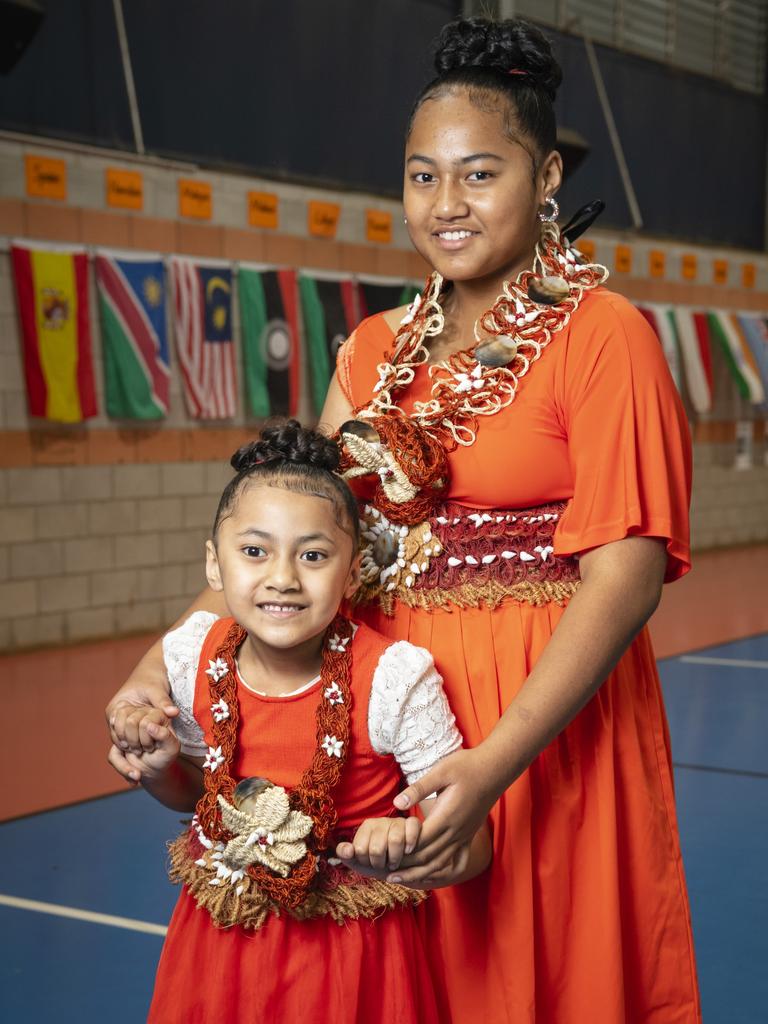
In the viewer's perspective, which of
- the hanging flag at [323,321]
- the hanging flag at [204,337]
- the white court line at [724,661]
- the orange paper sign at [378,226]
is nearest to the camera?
the white court line at [724,661]

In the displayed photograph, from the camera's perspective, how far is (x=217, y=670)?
4.68 ft

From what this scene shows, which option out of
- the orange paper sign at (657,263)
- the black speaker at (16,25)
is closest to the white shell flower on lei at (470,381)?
the black speaker at (16,25)

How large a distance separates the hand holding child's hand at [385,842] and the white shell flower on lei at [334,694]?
193 millimetres

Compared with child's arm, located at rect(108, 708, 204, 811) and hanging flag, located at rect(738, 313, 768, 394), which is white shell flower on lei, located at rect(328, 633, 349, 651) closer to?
child's arm, located at rect(108, 708, 204, 811)

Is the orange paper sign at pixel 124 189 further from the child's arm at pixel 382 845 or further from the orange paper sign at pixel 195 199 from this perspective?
the child's arm at pixel 382 845

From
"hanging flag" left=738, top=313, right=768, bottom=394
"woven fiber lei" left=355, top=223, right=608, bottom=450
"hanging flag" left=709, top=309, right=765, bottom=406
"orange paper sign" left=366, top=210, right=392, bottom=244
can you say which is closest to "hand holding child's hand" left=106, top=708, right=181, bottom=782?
"woven fiber lei" left=355, top=223, right=608, bottom=450

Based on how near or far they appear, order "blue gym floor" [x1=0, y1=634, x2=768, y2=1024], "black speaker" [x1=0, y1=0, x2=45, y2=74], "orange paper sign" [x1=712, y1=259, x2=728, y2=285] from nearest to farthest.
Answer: "blue gym floor" [x1=0, y1=634, x2=768, y2=1024], "black speaker" [x1=0, y1=0, x2=45, y2=74], "orange paper sign" [x1=712, y1=259, x2=728, y2=285]

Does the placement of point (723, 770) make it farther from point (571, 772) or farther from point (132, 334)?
point (132, 334)

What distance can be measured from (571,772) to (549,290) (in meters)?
0.56

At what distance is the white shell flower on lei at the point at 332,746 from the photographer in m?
1.35

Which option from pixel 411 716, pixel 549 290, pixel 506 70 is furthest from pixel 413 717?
pixel 506 70

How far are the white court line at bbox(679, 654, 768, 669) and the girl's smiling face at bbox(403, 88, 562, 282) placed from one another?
458cm

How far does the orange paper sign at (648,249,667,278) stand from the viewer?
9.30 meters

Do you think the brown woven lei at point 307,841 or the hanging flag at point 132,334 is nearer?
the brown woven lei at point 307,841
